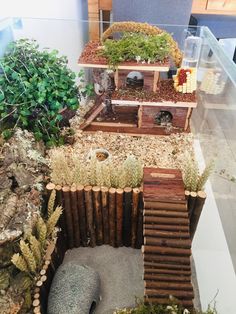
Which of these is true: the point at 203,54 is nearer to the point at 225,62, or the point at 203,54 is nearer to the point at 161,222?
the point at 225,62

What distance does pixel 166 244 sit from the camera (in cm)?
144

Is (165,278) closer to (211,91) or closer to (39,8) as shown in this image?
(211,91)

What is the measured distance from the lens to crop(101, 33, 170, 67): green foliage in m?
2.02

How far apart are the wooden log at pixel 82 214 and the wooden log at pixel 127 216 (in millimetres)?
259

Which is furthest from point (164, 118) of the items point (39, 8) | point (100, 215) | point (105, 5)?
point (105, 5)

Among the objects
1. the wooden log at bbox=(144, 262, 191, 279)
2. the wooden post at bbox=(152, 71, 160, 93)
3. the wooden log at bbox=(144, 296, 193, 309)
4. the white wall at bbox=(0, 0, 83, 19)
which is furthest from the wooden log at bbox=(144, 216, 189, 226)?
the white wall at bbox=(0, 0, 83, 19)

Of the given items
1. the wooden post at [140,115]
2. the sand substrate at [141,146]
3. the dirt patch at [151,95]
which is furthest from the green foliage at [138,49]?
the sand substrate at [141,146]

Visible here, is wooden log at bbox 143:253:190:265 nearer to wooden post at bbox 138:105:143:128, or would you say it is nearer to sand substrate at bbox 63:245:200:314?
sand substrate at bbox 63:245:200:314

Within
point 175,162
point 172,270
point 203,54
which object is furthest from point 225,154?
point 203,54

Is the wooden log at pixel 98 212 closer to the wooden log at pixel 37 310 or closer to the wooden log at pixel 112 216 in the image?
the wooden log at pixel 112 216

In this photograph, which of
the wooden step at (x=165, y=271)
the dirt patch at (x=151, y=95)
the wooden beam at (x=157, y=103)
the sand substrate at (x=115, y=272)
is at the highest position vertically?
the dirt patch at (x=151, y=95)

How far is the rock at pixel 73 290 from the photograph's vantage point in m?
1.45

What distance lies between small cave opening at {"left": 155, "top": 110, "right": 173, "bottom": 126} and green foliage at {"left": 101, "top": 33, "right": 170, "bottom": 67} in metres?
0.55

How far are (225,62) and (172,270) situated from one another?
134 cm
